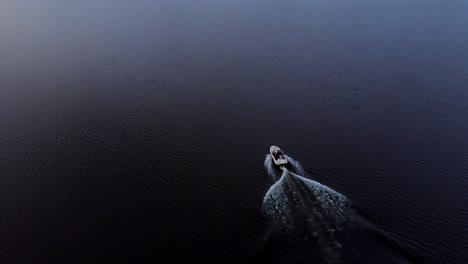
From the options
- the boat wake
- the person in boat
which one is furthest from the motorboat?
the boat wake

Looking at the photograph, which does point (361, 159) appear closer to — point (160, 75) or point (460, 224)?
point (460, 224)

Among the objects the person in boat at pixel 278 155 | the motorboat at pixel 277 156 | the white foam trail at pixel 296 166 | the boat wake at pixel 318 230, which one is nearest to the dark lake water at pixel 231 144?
the boat wake at pixel 318 230

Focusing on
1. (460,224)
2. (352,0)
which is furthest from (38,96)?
(352,0)

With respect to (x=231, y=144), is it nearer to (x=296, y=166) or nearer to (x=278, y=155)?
(x=278, y=155)

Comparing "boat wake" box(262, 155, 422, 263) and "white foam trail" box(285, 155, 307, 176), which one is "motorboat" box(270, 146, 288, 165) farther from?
"boat wake" box(262, 155, 422, 263)

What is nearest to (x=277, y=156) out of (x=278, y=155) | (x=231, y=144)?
(x=278, y=155)
